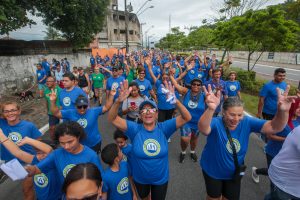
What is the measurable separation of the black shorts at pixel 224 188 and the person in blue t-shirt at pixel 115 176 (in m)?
1.04

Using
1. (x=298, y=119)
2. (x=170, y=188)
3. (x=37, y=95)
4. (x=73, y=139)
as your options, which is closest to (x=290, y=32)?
(x=298, y=119)

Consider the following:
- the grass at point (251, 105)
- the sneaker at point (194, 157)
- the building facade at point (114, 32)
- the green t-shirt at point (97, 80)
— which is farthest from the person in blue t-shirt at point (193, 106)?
the building facade at point (114, 32)

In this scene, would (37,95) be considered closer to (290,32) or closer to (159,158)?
(159,158)

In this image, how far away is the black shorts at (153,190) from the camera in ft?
9.52

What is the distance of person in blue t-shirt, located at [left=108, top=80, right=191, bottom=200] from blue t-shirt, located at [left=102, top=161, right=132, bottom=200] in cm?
14

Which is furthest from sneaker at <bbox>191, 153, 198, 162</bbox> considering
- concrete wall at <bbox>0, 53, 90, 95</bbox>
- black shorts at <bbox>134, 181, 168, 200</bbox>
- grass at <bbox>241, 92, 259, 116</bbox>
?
concrete wall at <bbox>0, 53, 90, 95</bbox>

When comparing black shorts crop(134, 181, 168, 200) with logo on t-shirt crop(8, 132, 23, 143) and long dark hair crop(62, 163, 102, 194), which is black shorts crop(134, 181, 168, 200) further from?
logo on t-shirt crop(8, 132, 23, 143)

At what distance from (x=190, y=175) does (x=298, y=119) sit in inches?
85.8

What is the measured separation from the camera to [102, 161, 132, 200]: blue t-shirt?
272 centimetres

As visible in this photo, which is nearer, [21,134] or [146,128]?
[146,128]

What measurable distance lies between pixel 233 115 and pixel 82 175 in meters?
1.75

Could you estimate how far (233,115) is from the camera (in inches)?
102

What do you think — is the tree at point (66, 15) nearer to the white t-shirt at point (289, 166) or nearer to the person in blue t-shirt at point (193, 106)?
the person in blue t-shirt at point (193, 106)

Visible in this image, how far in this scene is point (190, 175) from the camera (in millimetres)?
4438
